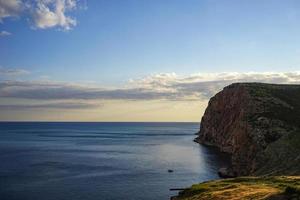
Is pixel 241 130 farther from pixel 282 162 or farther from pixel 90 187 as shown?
pixel 90 187

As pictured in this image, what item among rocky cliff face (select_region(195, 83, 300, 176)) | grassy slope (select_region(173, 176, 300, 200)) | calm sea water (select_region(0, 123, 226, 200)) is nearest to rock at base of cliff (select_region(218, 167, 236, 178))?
rocky cliff face (select_region(195, 83, 300, 176))

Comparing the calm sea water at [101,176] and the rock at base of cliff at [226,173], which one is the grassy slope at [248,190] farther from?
the rock at base of cliff at [226,173]

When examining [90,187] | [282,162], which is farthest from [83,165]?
[282,162]

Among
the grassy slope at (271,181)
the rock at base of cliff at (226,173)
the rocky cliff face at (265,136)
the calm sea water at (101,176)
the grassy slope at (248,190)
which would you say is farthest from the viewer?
the rock at base of cliff at (226,173)

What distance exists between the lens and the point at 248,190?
69.5 meters

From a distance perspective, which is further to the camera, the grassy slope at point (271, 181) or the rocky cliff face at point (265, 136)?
the rocky cliff face at point (265, 136)

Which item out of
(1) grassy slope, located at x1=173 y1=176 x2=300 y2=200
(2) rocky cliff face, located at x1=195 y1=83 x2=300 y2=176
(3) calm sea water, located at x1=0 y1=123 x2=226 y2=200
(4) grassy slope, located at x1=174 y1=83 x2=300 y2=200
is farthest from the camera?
(2) rocky cliff face, located at x1=195 y1=83 x2=300 y2=176

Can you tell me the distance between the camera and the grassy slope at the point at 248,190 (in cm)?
5625

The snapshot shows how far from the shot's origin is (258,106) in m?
177

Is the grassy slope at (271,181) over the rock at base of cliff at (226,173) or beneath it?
over

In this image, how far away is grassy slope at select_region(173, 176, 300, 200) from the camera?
5625cm

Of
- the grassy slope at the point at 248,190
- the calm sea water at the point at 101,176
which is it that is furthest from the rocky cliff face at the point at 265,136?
the grassy slope at the point at 248,190

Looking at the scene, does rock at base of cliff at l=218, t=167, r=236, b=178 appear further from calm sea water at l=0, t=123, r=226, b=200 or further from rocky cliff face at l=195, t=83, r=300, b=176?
calm sea water at l=0, t=123, r=226, b=200

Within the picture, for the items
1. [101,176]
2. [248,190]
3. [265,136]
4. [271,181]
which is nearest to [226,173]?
[265,136]
